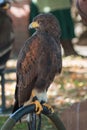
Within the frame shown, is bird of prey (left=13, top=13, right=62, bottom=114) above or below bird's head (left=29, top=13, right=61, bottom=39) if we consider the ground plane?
below

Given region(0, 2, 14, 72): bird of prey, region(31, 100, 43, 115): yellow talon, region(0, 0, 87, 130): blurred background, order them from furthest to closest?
region(0, 0, 87, 130): blurred background, region(0, 2, 14, 72): bird of prey, region(31, 100, 43, 115): yellow talon

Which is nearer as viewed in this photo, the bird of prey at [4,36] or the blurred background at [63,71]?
the bird of prey at [4,36]

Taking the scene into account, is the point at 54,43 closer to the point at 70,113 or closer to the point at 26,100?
the point at 26,100

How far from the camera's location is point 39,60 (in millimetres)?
2742

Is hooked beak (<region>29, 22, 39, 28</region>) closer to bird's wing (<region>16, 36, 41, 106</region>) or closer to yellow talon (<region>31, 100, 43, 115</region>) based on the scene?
bird's wing (<region>16, 36, 41, 106</region>)

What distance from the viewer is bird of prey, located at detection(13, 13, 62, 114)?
2.69 metres

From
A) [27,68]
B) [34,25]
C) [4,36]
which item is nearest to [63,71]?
[4,36]

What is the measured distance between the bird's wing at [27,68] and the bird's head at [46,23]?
0.07 meters

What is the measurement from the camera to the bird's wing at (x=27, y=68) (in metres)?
2.71

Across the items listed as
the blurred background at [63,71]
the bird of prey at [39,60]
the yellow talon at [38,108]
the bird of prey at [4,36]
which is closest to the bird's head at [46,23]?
the bird of prey at [39,60]

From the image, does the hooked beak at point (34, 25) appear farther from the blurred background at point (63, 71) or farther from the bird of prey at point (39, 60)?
the blurred background at point (63, 71)

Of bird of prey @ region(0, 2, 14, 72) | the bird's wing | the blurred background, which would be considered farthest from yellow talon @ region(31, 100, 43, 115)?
bird of prey @ region(0, 2, 14, 72)

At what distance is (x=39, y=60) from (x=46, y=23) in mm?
211

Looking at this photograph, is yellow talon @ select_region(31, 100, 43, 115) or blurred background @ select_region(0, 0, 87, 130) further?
blurred background @ select_region(0, 0, 87, 130)
